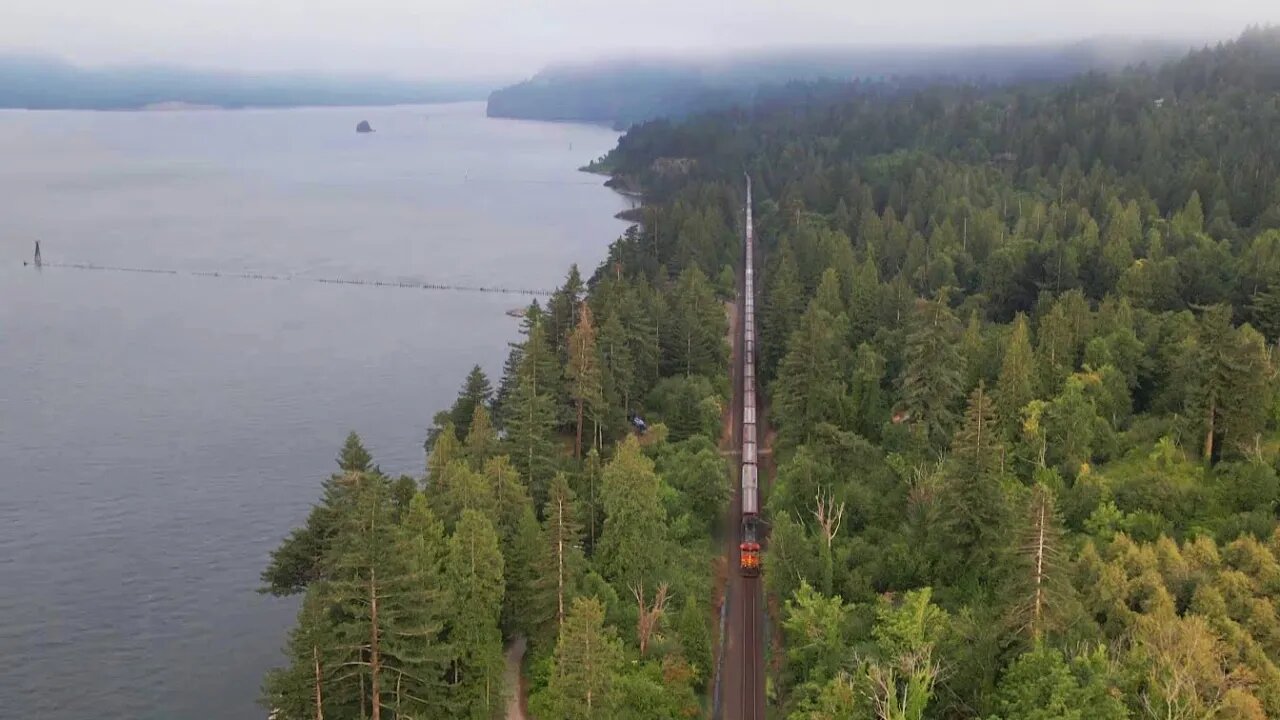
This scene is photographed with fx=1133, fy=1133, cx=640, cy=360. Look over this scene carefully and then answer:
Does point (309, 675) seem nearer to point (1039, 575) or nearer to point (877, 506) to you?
point (1039, 575)

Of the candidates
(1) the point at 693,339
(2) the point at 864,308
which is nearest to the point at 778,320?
(2) the point at 864,308

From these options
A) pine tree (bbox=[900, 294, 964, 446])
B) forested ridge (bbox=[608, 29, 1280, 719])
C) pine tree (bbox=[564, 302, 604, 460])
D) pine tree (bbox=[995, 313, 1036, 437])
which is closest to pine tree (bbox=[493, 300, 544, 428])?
pine tree (bbox=[564, 302, 604, 460])

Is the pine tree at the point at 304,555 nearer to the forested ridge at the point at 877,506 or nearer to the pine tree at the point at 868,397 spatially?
the forested ridge at the point at 877,506

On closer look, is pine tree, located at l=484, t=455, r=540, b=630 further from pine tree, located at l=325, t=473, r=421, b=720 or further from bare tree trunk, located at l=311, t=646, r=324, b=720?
bare tree trunk, located at l=311, t=646, r=324, b=720

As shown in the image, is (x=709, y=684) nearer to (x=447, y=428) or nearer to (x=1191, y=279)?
(x=447, y=428)

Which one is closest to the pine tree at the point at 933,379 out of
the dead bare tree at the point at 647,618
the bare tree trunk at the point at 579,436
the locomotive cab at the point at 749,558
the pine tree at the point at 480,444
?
the locomotive cab at the point at 749,558

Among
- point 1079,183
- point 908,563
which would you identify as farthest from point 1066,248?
point 908,563
